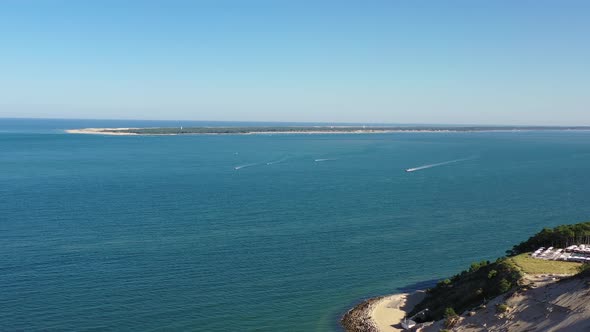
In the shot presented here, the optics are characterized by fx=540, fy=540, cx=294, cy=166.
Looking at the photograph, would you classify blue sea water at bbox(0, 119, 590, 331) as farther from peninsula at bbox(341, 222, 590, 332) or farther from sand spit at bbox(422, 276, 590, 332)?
sand spit at bbox(422, 276, 590, 332)

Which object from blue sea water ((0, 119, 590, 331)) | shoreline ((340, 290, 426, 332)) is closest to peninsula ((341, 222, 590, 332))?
shoreline ((340, 290, 426, 332))

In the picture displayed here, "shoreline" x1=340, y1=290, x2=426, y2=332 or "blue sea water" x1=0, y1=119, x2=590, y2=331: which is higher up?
"blue sea water" x1=0, y1=119, x2=590, y2=331

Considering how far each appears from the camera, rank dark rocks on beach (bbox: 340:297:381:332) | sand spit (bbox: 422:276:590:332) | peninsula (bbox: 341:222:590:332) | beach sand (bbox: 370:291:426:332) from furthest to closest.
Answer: beach sand (bbox: 370:291:426:332)
dark rocks on beach (bbox: 340:297:381:332)
peninsula (bbox: 341:222:590:332)
sand spit (bbox: 422:276:590:332)

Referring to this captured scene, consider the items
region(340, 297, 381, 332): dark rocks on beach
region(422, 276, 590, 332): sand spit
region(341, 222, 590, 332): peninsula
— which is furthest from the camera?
region(340, 297, 381, 332): dark rocks on beach

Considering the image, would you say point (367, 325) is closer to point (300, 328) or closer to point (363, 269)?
point (300, 328)

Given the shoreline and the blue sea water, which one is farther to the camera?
the blue sea water

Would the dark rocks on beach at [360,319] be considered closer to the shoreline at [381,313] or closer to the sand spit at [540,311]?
the shoreline at [381,313]

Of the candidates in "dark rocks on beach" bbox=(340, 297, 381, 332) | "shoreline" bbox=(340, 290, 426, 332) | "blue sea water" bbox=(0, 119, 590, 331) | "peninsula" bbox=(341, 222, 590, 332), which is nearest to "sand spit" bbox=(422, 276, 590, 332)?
"peninsula" bbox=(341, 222, 590, 332)
